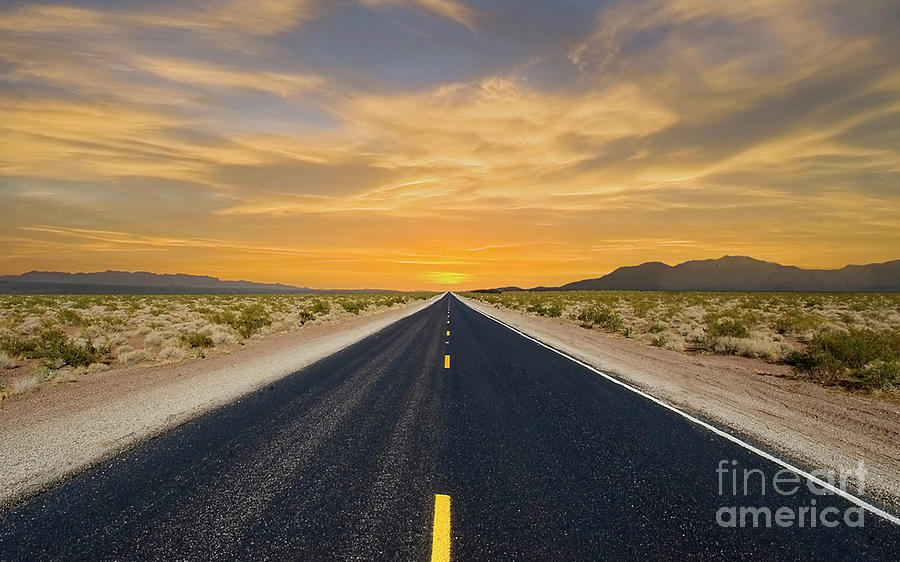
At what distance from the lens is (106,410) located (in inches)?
280

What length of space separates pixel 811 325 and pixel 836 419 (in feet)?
57.0

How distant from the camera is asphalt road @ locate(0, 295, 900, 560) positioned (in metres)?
3.23

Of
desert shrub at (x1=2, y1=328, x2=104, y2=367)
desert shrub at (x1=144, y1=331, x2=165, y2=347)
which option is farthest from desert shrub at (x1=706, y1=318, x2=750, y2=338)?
desert shrub at (x1=144, y1=331, x2=165, y2=347)

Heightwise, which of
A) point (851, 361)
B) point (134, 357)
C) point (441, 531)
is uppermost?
point (851, 361)

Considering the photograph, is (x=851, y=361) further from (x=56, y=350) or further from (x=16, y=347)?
(x=16, y=347)

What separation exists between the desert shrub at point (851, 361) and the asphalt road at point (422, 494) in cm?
710

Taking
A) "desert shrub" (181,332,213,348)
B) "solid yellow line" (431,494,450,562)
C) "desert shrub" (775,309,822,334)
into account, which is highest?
"desert shrub" (775,309,822,334)

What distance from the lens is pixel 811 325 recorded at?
66.6 feet

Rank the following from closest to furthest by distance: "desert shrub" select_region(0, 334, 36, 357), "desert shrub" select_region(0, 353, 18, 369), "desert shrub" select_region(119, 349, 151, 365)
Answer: "desert shrub" select_region(0, 353, 18, 369), "desert shrub" select_region(119, 349, 151, 365), "desert shrub" select_region(0, 334, 36, 357)

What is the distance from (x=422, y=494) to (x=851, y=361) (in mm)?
13401

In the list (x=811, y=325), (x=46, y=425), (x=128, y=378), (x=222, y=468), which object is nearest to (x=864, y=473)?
(x=222, y=468)

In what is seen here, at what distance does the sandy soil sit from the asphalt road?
516mm

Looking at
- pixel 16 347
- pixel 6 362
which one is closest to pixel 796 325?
pixel 6 362

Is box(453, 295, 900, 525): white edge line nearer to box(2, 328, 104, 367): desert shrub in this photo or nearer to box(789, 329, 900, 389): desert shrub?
box(789, 329, 900, 389): desert shrub
